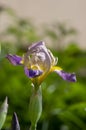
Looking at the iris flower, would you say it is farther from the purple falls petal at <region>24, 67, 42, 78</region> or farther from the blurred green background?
the blurred green background

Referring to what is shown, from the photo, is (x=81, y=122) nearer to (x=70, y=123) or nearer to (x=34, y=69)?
(x=70, y=123)

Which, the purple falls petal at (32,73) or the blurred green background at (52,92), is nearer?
the purple falls petal at (32,73)

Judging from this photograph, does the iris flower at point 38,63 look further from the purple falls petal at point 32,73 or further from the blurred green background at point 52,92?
the blurred green background at point 52,92

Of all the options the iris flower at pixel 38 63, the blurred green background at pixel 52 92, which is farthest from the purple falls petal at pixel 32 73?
the blurred green background at pixel 52 92

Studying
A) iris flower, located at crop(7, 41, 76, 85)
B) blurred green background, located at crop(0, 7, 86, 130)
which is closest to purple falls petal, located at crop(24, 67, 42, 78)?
iris flower, located at crop(7, 41, 76, 85)

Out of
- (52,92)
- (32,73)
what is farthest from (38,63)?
(52,92)

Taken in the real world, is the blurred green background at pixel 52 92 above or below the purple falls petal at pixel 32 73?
below

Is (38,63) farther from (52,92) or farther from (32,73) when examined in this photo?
(52,92)

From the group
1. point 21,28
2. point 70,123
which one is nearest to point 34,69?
point 70,123
